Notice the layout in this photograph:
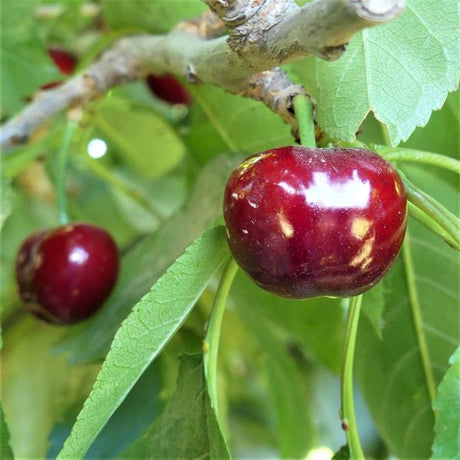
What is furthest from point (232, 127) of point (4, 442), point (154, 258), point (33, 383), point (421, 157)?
point (33, 383)

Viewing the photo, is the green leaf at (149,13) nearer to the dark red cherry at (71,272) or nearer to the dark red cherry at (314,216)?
the dark red cherry at (71,272)

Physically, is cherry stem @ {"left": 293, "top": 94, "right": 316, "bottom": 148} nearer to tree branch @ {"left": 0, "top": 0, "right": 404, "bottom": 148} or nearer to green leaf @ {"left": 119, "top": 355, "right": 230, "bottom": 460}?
tree branch @ {"left": 0, "top": 0, "right": 404, "bottom": 148}

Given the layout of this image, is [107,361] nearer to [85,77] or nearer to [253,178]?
[253,178]

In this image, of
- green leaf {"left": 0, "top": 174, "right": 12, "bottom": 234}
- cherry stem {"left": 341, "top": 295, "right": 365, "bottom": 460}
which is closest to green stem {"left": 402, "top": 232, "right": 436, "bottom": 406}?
cherry stem {"left": 341, "top": 295, "right": 365, "bottom": 460}

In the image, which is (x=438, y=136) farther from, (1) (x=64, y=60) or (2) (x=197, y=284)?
(1) (x=64, y=60)

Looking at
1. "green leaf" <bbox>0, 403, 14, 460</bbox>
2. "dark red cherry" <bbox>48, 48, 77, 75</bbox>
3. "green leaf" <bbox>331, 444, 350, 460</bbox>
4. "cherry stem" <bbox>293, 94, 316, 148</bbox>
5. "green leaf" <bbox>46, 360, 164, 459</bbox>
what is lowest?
"green leaf" <bbox>46, 360, 164, 459</bbox>

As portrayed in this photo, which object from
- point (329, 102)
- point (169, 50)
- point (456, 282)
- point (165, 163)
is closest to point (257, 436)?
point (165, 163)
